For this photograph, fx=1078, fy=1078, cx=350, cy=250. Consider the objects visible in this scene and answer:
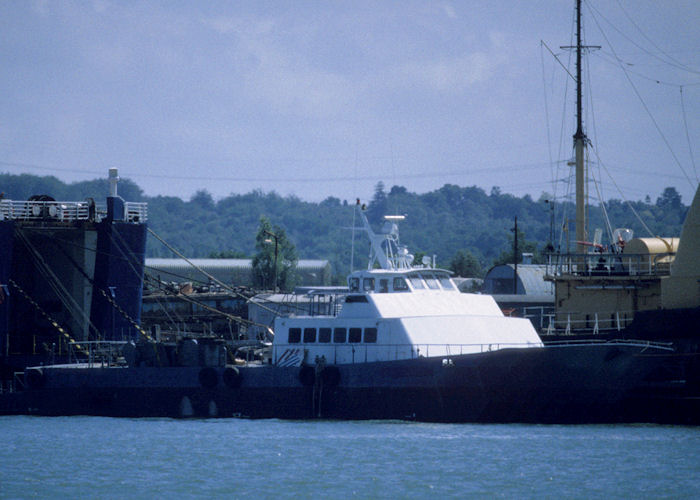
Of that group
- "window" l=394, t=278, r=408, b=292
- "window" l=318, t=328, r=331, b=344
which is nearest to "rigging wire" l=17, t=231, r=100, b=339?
"window" l=318, t=328, r=331, b=344

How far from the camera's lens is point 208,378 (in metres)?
35.1

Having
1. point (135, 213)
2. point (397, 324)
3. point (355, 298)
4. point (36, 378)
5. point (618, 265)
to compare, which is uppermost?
point (135, 213)

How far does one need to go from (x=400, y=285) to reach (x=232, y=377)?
20.3 feet

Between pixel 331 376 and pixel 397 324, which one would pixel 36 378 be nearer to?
pixel 331 376

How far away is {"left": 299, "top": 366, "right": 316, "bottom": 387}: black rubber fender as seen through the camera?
109 feet

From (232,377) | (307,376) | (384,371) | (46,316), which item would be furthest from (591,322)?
(46,316)

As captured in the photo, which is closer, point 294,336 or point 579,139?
point 294,336

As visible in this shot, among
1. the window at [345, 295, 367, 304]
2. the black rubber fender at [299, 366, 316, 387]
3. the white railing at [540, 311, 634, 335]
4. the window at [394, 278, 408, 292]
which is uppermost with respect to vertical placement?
the window at [394, 278, 408, 292]

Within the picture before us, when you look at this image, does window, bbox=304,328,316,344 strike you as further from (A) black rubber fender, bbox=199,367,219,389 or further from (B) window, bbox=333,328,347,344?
(A) black rubber fender, bbox=199,367,219,389

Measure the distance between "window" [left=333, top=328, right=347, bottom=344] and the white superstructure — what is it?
31 millimetres

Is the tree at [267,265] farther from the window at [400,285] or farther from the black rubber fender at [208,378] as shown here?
the window at [400,285]

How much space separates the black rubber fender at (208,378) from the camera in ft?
115

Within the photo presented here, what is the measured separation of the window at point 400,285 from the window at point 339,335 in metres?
2.19

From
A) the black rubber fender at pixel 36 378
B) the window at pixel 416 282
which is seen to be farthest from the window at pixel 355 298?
the black rubber fender at pixel 36 378
